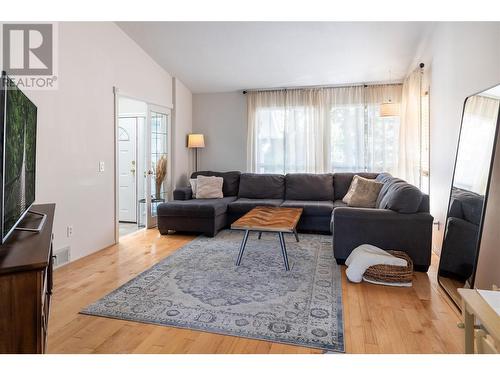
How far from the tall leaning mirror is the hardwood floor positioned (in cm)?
22

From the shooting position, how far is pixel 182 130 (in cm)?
580

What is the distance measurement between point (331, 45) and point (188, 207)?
111 inches

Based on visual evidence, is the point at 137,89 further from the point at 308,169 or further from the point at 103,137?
the point at 308,169

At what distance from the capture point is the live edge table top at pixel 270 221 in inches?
122

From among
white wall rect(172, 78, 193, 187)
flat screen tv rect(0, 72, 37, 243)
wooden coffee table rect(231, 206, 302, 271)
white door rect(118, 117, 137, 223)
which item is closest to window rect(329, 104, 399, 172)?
wooden coffee table rect(231, 206, 302, 271)

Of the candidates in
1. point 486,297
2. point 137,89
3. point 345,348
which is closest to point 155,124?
point 137,89

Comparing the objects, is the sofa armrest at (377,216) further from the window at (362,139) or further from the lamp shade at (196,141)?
the lamp shade at (196,141)

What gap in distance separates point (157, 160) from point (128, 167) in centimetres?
68

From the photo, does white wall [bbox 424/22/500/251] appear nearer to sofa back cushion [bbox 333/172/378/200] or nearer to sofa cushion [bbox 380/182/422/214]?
sofa cushion [bbox 380/182/422/214]

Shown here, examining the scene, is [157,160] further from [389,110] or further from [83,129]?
→ [389,110]

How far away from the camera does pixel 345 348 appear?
6.15 ft

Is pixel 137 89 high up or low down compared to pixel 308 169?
up

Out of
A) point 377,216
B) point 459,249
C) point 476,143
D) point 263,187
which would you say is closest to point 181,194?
point 263,187

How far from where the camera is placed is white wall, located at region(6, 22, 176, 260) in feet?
10.5
